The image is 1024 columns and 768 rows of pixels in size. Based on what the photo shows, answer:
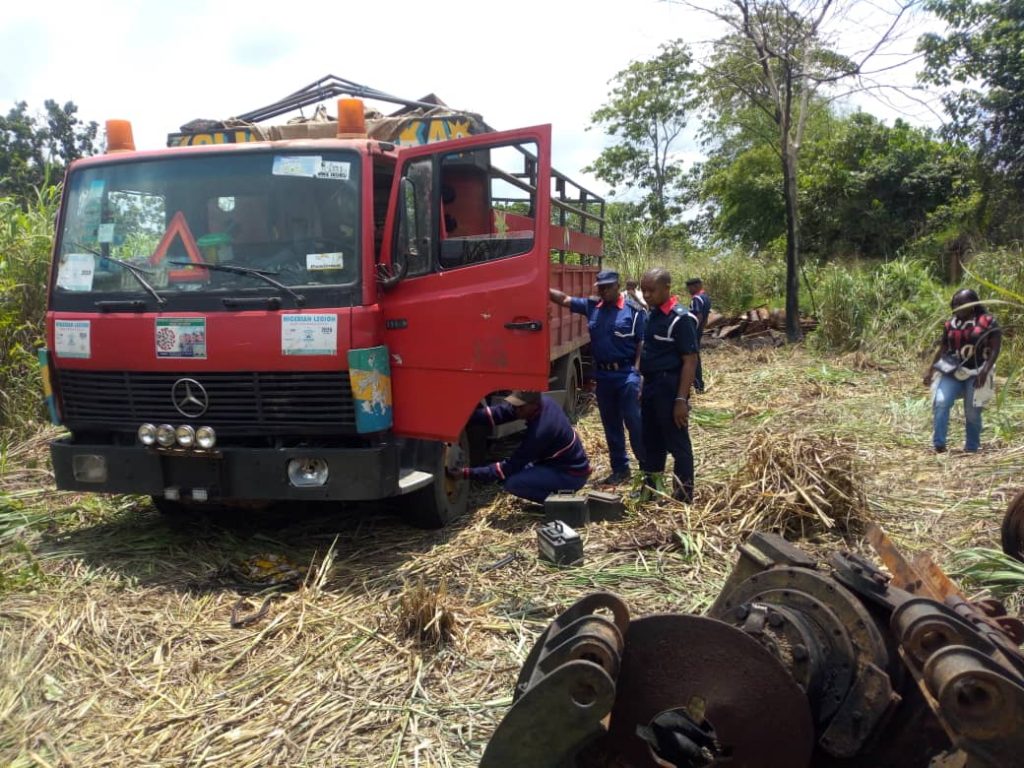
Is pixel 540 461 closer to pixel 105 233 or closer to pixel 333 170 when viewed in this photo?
pixel 333 170

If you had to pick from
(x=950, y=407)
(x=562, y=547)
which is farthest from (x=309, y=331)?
(x=950, y=407)

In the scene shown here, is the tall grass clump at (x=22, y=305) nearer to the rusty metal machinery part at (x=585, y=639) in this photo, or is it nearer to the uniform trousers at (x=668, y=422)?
the uniform trousers at (x=668, y=422)

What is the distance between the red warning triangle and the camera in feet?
14.4

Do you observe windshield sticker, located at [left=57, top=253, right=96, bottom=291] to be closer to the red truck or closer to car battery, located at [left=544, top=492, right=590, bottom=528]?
the red truck

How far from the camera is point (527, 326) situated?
4.39m

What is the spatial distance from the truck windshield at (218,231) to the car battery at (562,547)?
1732 mm

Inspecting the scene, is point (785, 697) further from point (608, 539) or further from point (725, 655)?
point (608, 539)

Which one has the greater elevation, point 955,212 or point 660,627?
point 955,212

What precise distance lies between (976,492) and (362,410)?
162 inches

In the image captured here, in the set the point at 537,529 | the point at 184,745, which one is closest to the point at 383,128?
the point at 537,529

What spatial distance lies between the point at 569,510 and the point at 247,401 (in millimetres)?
2033

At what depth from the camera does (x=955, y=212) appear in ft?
62.9

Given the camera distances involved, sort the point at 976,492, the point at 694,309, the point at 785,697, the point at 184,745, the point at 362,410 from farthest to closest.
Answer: the point at 694,309 → the point at 976,492 → the point at 362,410 → the point at 184,745 → the point at 785,697

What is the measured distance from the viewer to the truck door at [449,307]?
4.42m
